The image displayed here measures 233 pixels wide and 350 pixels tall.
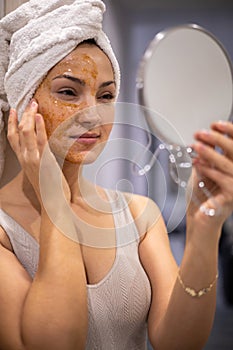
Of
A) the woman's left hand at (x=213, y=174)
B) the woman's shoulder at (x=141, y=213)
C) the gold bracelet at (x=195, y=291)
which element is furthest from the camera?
the woman's shoulder at (x=141, y=213)

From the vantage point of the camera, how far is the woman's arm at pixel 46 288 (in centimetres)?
63

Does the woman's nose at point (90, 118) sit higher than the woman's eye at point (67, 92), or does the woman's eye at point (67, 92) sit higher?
the woman's eye at point (67, 92)

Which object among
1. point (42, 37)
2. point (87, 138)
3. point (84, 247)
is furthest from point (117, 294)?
point (42, 37)

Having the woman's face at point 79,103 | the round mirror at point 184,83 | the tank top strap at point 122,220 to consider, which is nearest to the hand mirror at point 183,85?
the round mirror at point 184,83

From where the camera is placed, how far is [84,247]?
704mm

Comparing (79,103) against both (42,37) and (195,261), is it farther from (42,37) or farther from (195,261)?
(195,261)

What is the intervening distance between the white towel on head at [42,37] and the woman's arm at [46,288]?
0.06 meters

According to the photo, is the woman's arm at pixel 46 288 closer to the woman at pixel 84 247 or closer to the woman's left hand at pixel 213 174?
the woman at pixel 84 247

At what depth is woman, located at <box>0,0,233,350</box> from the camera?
625 millimetres

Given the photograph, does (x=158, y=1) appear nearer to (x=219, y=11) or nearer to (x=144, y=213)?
(x=219, y=11)

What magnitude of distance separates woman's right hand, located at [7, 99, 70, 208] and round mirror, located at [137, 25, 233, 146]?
15 cm

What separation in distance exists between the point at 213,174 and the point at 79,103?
0.22 m

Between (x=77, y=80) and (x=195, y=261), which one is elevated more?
(x=77, y=80)

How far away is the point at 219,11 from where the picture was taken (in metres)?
0.72
